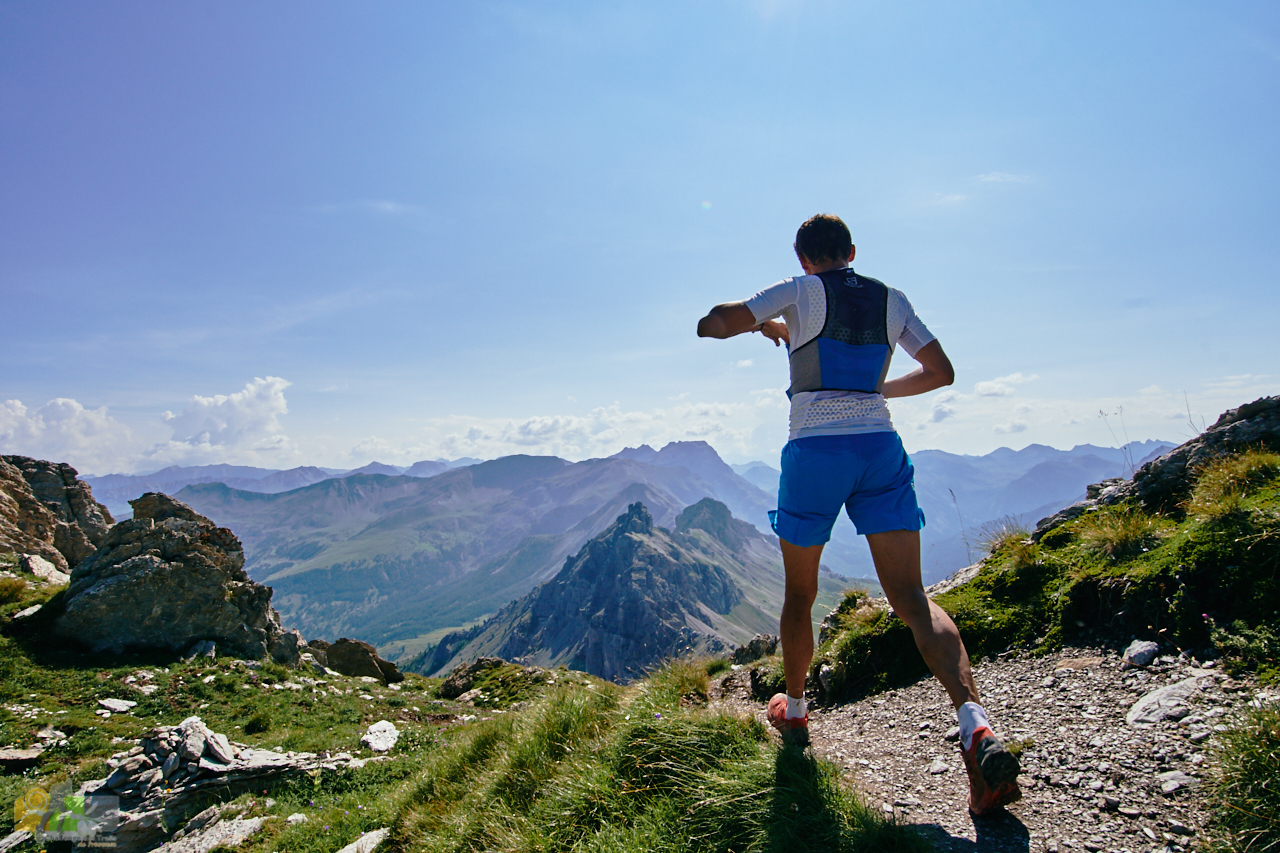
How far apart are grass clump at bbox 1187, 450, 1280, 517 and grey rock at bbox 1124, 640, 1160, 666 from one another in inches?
58.9

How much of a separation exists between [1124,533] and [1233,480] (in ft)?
3.59

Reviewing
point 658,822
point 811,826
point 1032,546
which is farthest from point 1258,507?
point 658,822

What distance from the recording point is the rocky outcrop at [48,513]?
83.3 feet

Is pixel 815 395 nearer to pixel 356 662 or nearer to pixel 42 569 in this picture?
pixel 356 662

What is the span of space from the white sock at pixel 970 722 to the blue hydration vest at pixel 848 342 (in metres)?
2.25

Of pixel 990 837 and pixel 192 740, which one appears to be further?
pixel 192 740

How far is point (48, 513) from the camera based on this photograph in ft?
92.5

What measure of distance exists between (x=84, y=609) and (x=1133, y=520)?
25.7m

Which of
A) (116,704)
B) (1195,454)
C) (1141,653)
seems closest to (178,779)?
(116,704)

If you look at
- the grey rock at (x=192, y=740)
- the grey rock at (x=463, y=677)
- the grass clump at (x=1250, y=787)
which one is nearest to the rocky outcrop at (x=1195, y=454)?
the grass clump at (x=1250, y=787)

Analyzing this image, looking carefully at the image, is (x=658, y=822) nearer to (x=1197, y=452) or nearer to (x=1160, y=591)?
(x=1160, y=591)

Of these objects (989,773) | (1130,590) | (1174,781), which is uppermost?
(1130,590)

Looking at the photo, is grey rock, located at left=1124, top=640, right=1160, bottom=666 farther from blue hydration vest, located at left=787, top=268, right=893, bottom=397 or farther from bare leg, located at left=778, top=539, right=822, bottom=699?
blue hydration vest, located at left=787, top=268, right=893, bottom=397

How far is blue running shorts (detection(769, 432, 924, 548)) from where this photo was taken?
4055mm
